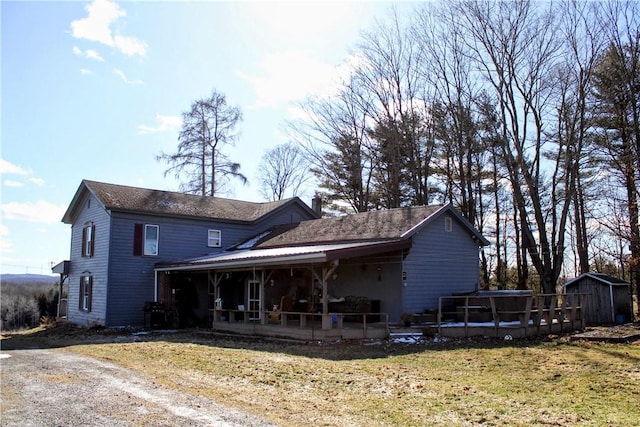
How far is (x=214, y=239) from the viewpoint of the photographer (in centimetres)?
2520

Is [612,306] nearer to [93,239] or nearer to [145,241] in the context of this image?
[145,241]

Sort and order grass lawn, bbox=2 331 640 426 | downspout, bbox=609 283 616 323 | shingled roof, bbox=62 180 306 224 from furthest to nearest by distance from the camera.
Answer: shingled roof, bbox=62 180 306 224
downspout, bbox=609 283 616 323
grass lawn, bbox=2 331 640 426

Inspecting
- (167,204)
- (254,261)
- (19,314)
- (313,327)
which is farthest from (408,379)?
(19,314)

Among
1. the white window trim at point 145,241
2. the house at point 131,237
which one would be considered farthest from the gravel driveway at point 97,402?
the white window trim at point 145,241

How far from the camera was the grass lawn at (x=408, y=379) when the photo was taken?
21.4ft

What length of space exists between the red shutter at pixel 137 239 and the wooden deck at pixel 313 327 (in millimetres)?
5121

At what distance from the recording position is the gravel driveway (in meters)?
6.11

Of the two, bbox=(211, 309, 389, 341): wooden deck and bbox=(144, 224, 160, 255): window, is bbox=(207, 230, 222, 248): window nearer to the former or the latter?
bbox=(144, 224, 160, 255): window

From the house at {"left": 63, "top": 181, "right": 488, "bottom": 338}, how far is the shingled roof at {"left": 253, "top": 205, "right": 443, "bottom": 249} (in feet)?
0.25

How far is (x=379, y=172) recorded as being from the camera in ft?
109

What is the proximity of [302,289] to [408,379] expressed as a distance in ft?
37.4

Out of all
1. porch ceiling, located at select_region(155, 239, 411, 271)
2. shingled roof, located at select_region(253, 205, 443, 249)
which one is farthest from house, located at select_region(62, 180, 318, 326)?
shingled roof, located at select_region(253, 205, 443, 249)

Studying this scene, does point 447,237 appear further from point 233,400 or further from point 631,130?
point 233,400

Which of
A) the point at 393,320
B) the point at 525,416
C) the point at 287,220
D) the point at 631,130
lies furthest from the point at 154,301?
the point at 631,130
